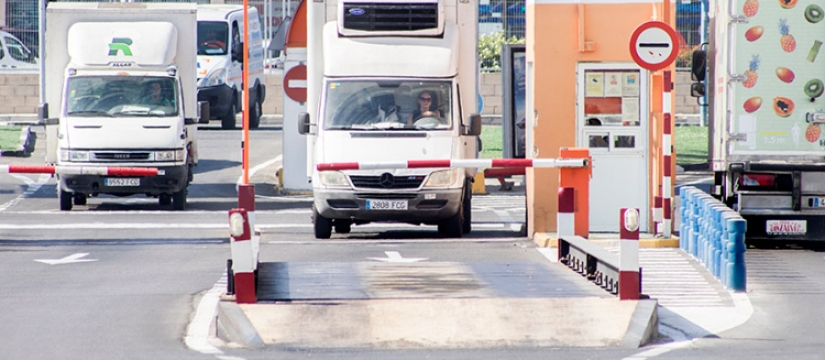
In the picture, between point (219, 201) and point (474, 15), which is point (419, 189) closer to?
point (474, 15)

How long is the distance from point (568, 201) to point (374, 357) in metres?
4.85

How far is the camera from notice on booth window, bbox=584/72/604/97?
17.2 metres

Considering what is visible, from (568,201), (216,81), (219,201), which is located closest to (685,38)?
(216,81)

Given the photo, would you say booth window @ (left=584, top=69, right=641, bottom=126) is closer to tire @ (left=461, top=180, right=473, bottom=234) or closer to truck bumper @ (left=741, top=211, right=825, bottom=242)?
tire @ (left=461, top=180, right=473, bottom=234)

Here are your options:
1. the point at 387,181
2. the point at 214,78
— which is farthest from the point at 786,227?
the point at 214,78

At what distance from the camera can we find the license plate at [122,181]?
2114 cm

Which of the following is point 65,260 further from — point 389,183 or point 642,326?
point 642,326

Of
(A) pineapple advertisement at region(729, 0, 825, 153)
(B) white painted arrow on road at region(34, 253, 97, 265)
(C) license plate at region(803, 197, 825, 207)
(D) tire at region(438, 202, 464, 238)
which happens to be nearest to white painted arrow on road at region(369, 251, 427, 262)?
(D) tire at region(438, 202, 464, 238)

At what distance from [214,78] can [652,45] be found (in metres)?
22.1

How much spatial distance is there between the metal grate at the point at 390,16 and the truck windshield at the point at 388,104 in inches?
28.8

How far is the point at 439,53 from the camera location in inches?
697

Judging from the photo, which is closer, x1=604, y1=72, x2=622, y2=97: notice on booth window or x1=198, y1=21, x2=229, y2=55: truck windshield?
x1=604, y1=72, x2=622, y2=97: notice on booth window

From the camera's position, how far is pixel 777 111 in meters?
16.0

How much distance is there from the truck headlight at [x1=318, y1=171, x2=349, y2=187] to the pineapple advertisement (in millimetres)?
4630
